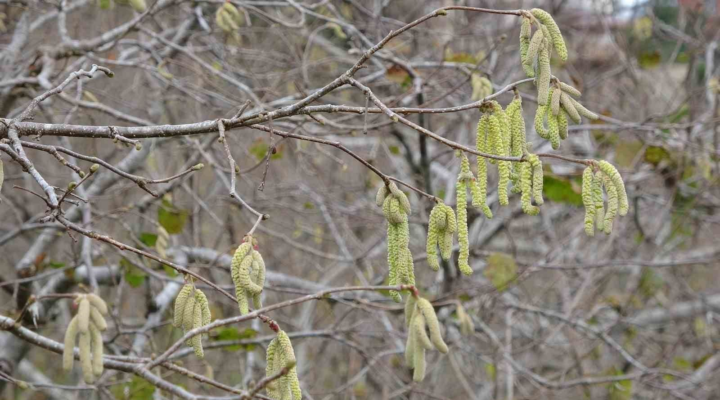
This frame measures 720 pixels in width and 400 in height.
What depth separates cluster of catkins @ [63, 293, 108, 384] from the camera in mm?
1459

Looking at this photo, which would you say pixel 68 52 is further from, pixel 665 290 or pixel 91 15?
pixel 665 290

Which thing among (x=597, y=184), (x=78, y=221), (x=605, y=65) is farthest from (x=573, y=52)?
(x=597, y=184)

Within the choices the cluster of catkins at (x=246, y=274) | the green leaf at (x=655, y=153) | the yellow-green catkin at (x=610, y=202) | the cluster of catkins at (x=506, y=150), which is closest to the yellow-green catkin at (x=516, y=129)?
the cluster of catkins at (x=506, y=150)

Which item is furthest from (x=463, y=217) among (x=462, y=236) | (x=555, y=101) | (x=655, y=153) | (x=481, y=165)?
(x=655, y=153)

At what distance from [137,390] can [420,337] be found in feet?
6.46

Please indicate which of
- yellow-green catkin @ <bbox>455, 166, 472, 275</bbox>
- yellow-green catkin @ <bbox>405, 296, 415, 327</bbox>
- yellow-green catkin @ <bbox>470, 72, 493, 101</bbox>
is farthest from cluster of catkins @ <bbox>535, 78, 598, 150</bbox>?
yellow-green catkin @ <bbox>470, 72, 493, 101</bbox>

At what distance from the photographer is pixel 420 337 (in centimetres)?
158

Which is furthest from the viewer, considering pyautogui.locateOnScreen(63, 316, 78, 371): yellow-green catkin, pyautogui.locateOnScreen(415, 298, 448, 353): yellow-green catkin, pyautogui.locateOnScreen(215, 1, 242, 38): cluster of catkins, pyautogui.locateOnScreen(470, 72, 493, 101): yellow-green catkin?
pyautogui.locateOnScreen(215, 1, 242, 38): cluster of catkins

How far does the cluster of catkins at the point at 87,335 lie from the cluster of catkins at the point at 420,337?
663mm

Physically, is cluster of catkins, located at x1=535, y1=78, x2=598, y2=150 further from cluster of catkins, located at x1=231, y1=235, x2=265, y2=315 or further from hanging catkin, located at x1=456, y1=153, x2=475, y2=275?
cluster of catkins, located at x1=231, y1=235, x2=265, y2=315

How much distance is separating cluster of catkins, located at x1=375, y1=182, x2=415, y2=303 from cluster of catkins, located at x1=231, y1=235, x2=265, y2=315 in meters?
0.33

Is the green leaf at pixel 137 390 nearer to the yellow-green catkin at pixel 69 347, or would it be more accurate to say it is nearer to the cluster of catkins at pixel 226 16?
the yellow-green catkin at pixel 69 347

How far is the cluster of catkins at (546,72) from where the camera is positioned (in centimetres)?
174

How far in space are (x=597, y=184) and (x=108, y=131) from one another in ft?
4.16
